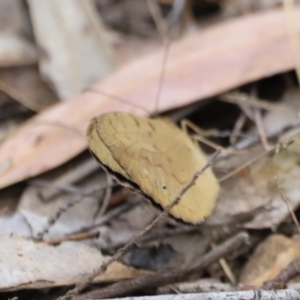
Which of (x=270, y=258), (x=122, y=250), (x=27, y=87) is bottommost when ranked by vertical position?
(x=270, y=258)

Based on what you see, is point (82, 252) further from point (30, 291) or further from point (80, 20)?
point (80, 20)

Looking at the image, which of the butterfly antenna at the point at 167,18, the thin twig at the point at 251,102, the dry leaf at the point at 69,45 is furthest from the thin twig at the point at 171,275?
the butterfly antenna at the point at 167,18

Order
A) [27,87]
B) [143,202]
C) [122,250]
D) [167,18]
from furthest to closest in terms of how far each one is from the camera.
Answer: [167,18]
[27,87]
[143,202]
[122,250]

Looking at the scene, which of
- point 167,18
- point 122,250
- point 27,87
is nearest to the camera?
point 122,250

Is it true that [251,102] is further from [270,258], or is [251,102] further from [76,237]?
[76,237]

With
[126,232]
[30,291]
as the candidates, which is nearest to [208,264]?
[126,232]

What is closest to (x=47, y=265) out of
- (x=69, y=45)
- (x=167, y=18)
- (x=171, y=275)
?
(x=171, y=275)
